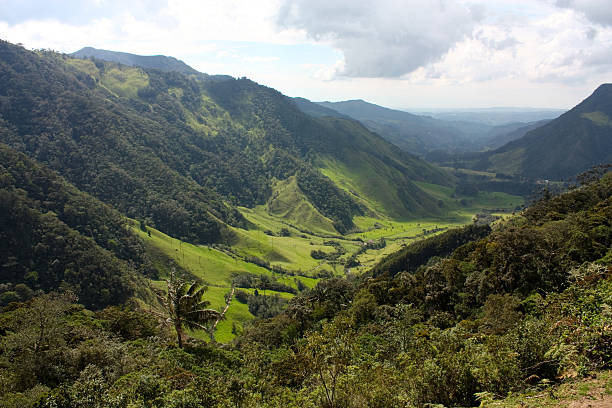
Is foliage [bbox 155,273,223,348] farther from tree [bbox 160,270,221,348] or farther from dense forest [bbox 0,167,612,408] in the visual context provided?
dense forest [bbox 0,167,612,408]

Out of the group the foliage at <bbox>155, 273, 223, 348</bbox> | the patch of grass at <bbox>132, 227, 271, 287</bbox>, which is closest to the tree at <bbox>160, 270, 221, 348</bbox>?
the foliage at <bbox>155, 273, 223, 348</bbox>

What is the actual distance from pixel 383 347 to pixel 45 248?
450 ft

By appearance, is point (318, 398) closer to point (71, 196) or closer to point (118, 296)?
point (118, 296)

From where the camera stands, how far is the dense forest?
910 inches

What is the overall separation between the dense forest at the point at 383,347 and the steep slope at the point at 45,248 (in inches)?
2914

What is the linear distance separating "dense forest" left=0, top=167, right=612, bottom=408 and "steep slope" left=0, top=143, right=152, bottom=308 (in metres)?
74.0

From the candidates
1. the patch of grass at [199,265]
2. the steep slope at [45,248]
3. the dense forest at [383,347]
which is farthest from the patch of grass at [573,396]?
the patch of grass at [199,265]

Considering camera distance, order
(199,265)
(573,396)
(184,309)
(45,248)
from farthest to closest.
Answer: (199,265) → (45,248) → (184,309) → (573,396)

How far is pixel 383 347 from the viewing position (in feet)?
145

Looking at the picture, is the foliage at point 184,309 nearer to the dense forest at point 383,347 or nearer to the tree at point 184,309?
the tree at point 184,309

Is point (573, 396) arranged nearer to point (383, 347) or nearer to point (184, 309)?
point (383, 347)

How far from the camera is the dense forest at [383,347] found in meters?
23.1

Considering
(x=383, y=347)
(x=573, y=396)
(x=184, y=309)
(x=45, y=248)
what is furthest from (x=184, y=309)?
(x=45, y=248)

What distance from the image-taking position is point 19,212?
440 ft
